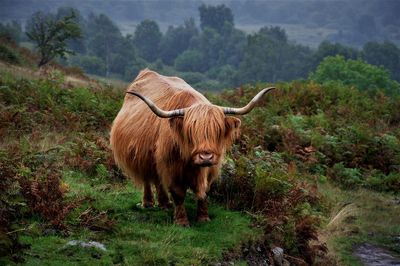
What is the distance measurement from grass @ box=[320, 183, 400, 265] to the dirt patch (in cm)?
12

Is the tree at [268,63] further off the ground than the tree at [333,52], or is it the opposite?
the tree at [333,52]

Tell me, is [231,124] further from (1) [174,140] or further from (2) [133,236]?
(2) [133,236]

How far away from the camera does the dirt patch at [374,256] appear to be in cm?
838

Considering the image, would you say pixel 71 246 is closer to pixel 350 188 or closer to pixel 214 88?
pixel 350 188

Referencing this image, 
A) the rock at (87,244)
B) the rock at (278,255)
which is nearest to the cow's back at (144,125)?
the rock at (87,244)

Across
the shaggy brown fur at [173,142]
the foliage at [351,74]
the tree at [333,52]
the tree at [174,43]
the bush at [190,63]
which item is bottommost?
the bush at [190,63]

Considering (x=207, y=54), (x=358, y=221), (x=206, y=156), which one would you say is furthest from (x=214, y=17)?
(x=206, y=156)

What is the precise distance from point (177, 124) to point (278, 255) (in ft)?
7.20

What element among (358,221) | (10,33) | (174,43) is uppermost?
(358,221)

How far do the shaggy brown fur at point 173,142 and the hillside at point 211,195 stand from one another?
46 cm

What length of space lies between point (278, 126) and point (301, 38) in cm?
18303

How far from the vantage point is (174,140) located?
6.60 metres

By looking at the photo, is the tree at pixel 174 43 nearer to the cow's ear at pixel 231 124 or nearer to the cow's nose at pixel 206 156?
the cow's ear at pixel 231 124

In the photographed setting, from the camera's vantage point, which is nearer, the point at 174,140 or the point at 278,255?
the point at 174,140
